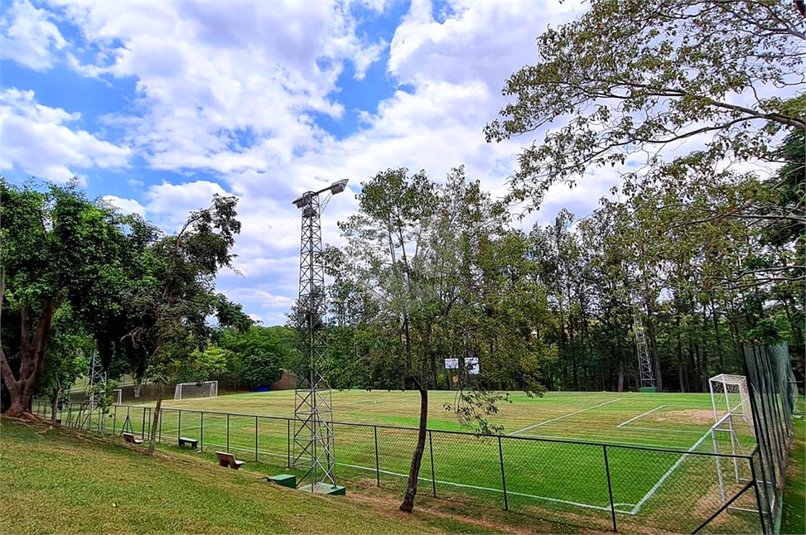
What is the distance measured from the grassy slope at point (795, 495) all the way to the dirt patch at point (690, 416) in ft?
22.9

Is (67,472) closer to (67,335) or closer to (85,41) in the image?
(85,41)

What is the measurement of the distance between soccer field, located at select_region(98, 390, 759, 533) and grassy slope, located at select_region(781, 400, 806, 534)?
47 cm

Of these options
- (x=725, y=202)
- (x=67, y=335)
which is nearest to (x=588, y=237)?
(x=725, y=202)

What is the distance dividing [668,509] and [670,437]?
8.76 m

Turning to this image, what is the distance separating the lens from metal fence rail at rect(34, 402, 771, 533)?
8.00 m

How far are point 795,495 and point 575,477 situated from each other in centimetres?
424

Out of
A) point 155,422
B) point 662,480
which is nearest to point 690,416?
point 662,480

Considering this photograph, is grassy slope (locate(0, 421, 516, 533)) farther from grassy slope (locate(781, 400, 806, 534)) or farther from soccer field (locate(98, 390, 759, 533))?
grassy slope (locate(781, 400, 806, 534))

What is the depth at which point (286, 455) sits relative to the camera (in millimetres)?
14812

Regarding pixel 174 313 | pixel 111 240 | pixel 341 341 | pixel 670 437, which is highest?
pixel 111 240

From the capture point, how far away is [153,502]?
20.4 feet

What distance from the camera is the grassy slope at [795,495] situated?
7.12 m

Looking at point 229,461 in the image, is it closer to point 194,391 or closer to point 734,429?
point 734,429

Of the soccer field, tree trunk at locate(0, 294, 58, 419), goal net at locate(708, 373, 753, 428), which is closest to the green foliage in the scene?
the soccer field
